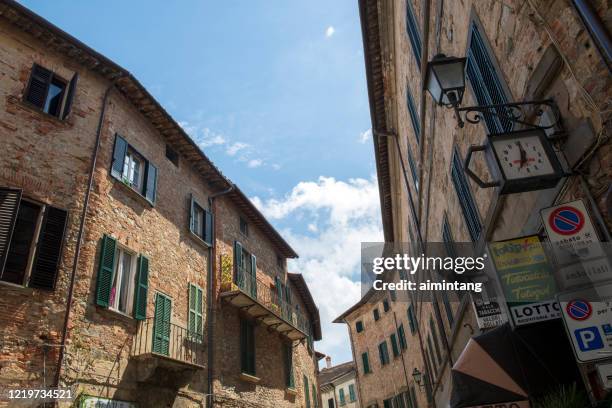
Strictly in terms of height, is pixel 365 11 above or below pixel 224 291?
above

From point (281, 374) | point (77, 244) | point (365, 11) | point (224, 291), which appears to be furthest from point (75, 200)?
point (281, 374)

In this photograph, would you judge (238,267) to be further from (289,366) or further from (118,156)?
(118,156)

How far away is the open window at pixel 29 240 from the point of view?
755 cm

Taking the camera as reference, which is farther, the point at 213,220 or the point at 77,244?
the point at 213,220

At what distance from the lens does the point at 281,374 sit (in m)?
16.6

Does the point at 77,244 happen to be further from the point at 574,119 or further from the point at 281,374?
the point at 281,374

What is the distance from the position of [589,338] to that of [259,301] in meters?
12.5

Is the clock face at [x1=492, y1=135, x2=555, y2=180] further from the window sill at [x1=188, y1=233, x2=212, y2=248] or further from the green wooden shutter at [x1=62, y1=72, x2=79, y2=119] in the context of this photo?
the window sill at [x1=188, y1=233, x2=212, y2=248]

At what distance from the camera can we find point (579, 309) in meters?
3.82

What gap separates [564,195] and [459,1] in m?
3.57

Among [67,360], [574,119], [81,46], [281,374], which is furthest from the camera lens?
[281,374]

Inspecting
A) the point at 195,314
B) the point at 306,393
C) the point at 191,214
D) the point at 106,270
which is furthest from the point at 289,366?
the point at 106,270

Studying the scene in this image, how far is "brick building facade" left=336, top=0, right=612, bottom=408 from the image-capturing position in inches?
148

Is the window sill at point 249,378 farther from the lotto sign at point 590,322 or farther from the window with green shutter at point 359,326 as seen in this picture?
the window with green shutter at point 359,326
